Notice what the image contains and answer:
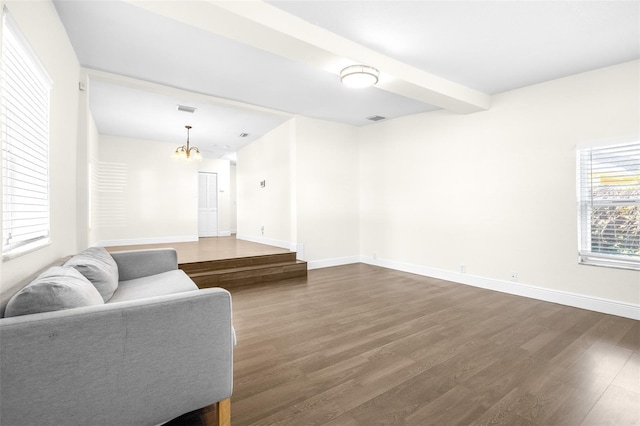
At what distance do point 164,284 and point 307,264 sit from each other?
3.17 m

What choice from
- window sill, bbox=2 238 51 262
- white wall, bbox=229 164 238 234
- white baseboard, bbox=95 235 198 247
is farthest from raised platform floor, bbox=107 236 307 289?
white wall, bbox=229 164 238 234

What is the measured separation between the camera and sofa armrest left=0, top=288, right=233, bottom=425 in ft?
3.75

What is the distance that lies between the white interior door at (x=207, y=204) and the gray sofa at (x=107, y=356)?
796cm

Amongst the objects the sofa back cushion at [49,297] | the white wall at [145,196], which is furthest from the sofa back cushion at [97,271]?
the white wall at [145,196]

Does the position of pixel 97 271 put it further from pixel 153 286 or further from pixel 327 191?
pixel 327 191

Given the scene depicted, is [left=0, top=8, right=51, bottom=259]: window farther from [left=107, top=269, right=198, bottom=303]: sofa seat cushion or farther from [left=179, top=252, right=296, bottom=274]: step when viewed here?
[left=179, top=252, right=296, bottom=274]: step

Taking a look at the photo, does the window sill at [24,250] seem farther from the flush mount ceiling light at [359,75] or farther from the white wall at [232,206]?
the white wall at [232,206]

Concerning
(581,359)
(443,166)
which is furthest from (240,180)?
(581,359)

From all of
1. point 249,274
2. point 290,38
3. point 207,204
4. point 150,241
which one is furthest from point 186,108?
point 207,204

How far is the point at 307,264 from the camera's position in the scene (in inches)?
216

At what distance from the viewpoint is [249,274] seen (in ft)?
15.4

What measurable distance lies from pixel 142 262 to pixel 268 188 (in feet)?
12.8

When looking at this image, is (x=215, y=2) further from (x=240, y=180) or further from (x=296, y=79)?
(x=240, y=180)

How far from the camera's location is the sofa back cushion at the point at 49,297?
125cm
